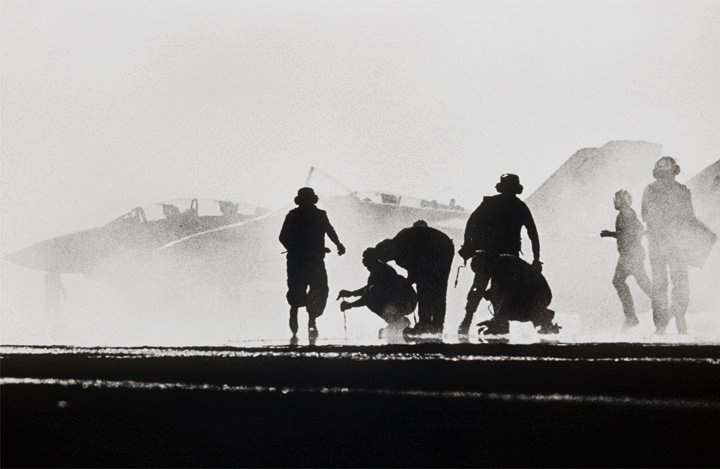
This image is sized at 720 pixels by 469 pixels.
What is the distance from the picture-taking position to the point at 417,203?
23.3 metres

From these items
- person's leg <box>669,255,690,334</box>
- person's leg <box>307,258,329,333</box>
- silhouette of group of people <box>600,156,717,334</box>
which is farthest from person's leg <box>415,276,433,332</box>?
person's leg <box>669,255,690,334</box>

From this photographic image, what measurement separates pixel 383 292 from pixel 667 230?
346 cm

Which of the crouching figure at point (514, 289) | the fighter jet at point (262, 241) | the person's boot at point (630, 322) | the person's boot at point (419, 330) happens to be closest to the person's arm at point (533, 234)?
the crouching figure at point (514, 289)

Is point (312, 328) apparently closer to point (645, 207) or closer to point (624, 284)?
point (624, 284)

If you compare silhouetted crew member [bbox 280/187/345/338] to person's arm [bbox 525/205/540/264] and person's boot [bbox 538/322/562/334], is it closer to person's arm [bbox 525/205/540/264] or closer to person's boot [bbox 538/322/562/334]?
person's arm [bbox 525/205/540/264]

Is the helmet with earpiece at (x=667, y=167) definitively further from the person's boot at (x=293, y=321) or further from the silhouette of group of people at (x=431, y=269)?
the person's boot at (x=293, y=321)

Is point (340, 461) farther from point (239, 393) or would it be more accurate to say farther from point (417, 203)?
point (417, 203)

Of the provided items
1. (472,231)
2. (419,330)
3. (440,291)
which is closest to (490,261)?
(472,231)

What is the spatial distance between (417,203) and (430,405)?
17.9m

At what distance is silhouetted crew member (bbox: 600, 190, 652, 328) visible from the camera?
13.3 m

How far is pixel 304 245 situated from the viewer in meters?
12.3

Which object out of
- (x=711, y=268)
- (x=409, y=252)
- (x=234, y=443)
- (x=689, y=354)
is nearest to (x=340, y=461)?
(x=234, y=443)

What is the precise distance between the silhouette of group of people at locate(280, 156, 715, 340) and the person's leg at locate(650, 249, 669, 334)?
1 cm

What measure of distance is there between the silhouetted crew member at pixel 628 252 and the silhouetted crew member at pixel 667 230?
55 cm
